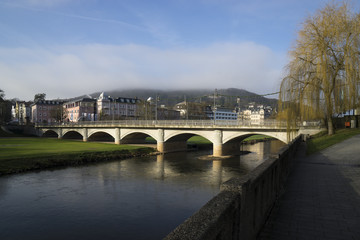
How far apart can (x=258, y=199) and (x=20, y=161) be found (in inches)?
1242

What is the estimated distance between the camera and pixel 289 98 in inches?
970

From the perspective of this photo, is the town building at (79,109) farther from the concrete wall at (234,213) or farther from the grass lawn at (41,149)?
the concrete wall at (234,213)

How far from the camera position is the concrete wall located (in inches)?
146

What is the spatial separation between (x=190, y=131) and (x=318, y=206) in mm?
36904

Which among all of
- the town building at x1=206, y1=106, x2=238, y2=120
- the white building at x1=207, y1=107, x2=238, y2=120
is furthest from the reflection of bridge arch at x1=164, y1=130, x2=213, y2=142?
the white building at x1=207, y1=107, x2=238, y2=120

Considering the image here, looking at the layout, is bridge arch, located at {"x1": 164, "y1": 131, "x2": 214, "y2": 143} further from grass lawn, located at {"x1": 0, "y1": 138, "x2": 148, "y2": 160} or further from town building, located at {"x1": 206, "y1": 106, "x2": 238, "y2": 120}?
town building, located at {"x1": 206, "y1": 106, "x2": 238, "y2": 120}

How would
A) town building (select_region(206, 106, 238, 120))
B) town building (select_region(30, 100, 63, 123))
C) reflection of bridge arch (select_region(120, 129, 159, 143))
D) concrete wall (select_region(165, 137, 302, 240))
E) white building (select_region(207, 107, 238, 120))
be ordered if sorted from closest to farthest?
1. concrete wall (select_region(165, 137, 302, 240))
2. reflection of bridge arch (select_region(120, 129, 159, 143))
3. town building (select_region(30, 100, 63, 123))
4. town building (select_region(206, 106, 238, 120))
5. white building (select_region(207, 107, 238, 120))

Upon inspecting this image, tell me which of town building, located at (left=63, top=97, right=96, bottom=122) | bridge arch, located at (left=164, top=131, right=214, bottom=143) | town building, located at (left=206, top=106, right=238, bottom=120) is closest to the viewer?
bridge arch, located at (left=164, top=131, right=214, bottom=143)

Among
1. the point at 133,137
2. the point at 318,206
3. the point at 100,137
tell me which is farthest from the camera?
the point at 100,137

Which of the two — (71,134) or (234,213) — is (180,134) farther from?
(234,213)

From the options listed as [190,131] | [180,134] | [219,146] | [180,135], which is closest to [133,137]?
[180,135]

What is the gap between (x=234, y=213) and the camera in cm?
480

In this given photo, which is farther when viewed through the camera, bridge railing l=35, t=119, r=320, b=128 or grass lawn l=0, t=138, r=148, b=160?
grass lawn l=0, t=138, r=148, b=160

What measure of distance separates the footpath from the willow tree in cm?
845
